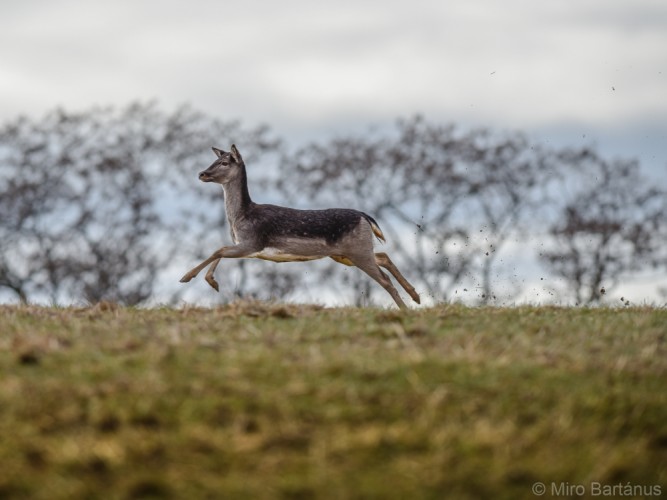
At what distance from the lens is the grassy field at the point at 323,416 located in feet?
20.2

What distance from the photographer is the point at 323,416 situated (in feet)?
22.1

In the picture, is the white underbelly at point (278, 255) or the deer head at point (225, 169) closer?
the white underbelly at point (278, 255)

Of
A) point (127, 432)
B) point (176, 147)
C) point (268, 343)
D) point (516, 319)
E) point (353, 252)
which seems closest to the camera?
point (127, 432)

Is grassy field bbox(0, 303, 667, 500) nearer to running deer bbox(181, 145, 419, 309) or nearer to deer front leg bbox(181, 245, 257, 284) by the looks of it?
deer front leg bbox(181, 245, 257, 284)

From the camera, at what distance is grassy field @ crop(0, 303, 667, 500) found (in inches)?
242

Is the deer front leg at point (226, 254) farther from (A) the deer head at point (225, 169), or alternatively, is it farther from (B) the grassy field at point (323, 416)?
(B) the grassy field at point (323, 416)

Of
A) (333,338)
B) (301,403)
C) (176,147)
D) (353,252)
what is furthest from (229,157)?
(176,147)

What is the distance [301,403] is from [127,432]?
3.64 feet

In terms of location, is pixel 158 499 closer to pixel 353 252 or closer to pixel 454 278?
pixel 353 252

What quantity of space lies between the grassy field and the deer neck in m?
6.25

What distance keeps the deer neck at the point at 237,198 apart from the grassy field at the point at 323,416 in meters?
6.25

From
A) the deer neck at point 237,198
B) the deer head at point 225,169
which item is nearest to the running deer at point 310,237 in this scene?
the deer neck at point 237,198

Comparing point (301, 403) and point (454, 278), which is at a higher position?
point (301, 403)

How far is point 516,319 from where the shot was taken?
1107 cm
